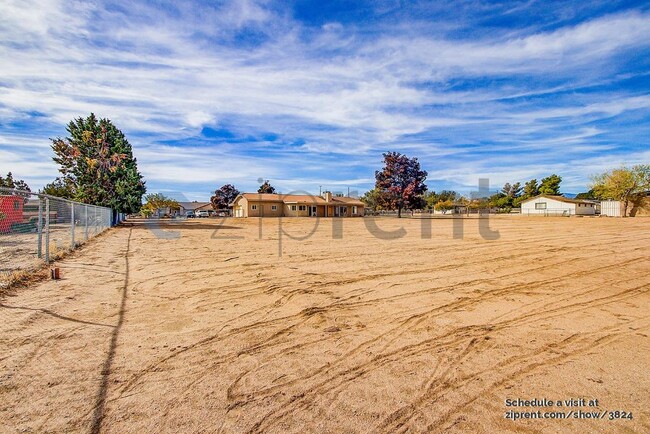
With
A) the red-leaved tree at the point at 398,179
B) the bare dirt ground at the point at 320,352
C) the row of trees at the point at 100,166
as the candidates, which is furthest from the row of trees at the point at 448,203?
the bare dirt ground at the point at 320,352

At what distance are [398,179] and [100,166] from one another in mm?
35909

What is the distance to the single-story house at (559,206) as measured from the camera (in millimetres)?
46594

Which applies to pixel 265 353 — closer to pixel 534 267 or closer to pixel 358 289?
pixel 358 289

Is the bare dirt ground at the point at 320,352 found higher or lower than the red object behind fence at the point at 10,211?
lower

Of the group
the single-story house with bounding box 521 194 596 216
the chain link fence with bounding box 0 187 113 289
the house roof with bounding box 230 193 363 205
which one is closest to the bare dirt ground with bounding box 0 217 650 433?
the chain link fence with bounding box 0 187 113 289

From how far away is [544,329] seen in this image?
4.22m

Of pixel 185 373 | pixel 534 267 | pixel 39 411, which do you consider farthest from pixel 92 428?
pixel 534 267

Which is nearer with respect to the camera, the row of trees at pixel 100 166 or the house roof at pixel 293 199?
the row of trees at pixel 100 166

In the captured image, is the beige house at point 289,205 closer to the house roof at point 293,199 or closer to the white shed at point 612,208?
the house roof at point 293,199

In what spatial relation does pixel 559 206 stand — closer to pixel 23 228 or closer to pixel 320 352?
pixel 320 352

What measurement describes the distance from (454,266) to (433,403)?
629 cm

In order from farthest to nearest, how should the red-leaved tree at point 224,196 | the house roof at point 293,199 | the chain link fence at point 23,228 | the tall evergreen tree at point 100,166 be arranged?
the red-leaved tree at point 224,196, the house roof at point 293,199, the tall evergreen tree at point 100,166, the chain link fence at point 23,228

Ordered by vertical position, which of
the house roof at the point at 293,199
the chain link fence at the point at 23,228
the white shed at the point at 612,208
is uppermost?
the house roof at the point at 293,199

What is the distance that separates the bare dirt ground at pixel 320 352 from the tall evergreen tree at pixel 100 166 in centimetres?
2417
